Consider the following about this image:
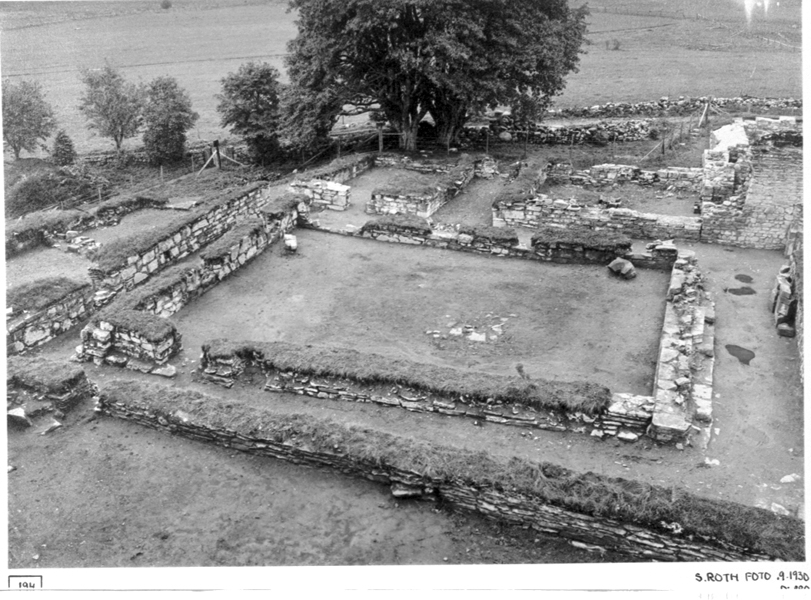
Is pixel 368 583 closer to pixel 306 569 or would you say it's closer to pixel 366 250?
pixel 306 569

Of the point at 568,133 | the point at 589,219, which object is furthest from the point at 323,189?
the point at 568,133

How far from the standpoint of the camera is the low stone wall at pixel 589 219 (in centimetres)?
2048

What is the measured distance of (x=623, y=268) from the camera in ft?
58.7

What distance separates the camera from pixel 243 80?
32312 millimetres

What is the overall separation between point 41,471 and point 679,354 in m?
11.9

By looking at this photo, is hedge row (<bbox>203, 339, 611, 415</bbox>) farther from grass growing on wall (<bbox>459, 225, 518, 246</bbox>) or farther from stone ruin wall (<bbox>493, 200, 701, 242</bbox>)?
stone ruin wall (<bbox>493, 200, 701, 242</bbox>)

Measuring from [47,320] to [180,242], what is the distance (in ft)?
15.6

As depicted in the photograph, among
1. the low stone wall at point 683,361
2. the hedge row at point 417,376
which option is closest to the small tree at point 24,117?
the hedge row at point 417,376

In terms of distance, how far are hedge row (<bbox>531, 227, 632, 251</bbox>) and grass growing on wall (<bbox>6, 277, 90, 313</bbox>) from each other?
1195cm

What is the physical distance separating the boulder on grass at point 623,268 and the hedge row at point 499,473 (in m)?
8.94

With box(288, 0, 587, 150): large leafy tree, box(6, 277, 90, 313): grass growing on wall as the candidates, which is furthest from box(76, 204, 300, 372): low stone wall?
box(288, 0, 587, 150): large leafy tree

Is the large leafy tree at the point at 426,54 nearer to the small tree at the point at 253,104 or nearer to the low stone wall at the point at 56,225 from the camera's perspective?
the small tree at the point at 253,104

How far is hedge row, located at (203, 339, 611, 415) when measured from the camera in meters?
12.0

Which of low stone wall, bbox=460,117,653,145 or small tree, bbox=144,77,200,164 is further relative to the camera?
small tree, bbox=144,77,200,164
